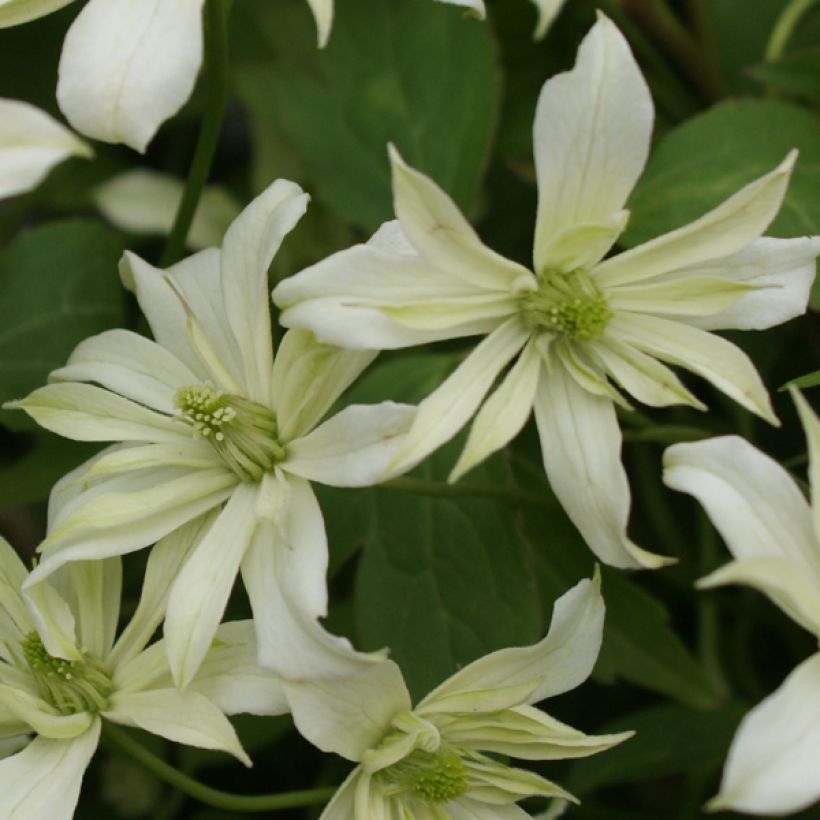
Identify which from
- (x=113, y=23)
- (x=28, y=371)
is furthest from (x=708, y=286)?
(x=28, y=371)

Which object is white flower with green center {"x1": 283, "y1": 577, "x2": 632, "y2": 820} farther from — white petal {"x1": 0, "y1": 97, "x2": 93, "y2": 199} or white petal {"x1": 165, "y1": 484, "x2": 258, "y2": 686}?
white petal {"x1": 0, "y1": 97, "x2": 93, "y2": 199}

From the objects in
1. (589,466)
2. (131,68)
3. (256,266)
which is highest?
(131,68)

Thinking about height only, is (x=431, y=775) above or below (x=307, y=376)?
below

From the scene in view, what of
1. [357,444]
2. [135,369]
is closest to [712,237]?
[357,444]

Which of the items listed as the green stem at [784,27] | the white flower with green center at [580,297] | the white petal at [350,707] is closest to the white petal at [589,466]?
the white flower with green center at [580,297]

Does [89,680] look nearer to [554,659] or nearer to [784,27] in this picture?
[554,659]

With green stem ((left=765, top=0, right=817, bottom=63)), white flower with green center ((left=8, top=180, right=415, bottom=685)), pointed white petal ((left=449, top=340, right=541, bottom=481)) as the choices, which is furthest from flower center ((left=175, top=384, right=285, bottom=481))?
green stem ((left=765, top=0, right=817, bottom=63))

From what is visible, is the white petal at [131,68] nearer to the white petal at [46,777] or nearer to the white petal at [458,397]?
the white petal at [458,397]

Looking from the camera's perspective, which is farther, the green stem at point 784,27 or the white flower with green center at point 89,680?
the green stem at point 784,27
